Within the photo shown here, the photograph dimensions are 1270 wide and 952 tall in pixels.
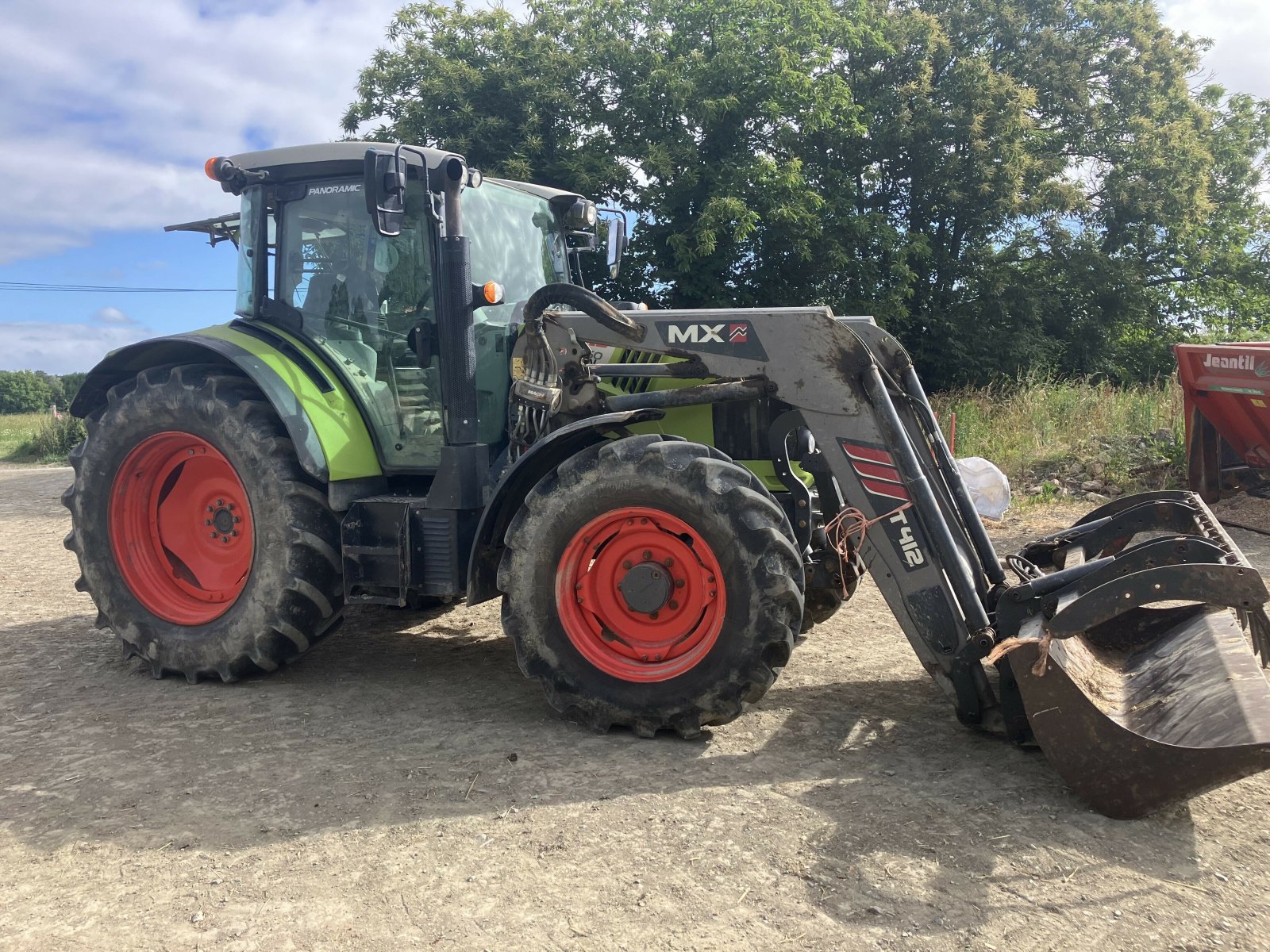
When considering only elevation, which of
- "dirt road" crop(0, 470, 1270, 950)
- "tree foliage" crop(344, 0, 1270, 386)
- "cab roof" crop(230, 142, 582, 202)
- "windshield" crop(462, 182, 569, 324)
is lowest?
"dirt road" crop(0, 470, 1270, 950)

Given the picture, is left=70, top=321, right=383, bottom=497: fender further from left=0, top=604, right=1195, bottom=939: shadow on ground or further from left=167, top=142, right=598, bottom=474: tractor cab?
left=0, top=604, right=1195, bottom=939: shadow on ground

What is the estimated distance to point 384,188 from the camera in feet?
13.1

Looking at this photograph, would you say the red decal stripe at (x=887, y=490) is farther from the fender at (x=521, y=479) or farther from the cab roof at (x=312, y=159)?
the cab roof at (x=312, y=159)

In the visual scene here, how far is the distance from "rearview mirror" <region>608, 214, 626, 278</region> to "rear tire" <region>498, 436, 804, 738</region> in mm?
2295

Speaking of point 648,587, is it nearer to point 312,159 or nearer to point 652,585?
point 652,585

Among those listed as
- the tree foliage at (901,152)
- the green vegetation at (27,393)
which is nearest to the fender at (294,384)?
the tree foliage at (901,152)

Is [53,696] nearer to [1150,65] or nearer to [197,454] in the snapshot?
[197,454]

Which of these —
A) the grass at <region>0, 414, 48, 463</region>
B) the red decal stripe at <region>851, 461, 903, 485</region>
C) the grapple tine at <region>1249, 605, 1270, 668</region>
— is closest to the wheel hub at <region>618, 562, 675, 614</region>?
the red decal stripe at <region>851, 461, 903, 485</region>

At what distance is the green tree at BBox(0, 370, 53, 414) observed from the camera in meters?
62.9

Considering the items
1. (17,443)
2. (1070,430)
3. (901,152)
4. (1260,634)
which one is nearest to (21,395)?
(17,443)

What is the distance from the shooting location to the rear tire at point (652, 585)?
3.62 metres

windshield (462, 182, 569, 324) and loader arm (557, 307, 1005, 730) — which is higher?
windshield (462, 182, 569, 324)

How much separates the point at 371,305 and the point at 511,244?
0.84m

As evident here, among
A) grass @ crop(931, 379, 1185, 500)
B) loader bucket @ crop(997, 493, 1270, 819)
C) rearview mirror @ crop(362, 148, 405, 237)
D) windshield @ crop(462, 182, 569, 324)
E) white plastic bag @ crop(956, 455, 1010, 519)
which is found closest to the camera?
loader bucket @ crop(997, 493, 1270, 819)
